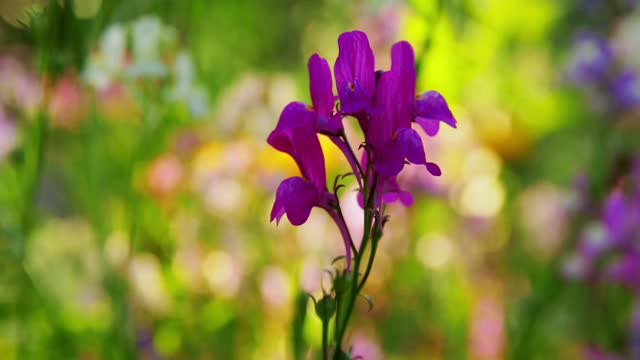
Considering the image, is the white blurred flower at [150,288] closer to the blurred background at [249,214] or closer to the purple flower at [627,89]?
the blurred background at [249,214]

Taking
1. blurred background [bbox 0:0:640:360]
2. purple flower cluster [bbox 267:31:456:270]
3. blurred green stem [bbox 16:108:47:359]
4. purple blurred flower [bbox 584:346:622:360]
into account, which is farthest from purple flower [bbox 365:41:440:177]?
purple blurred flower [bbox 584:346:622:360]

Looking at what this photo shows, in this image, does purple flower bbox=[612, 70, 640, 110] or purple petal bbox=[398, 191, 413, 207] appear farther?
purple flower bbox=[612, 70, 640, 110]

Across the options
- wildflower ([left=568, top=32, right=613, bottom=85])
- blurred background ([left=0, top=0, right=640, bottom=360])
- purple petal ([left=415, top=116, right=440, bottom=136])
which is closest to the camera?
purple petal ([left=415, top=116, right=440, bottom=136])

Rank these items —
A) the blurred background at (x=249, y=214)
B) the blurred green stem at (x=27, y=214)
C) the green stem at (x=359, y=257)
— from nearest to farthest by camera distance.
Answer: the green stem at (x=359, y=257) < the blurred green stem at (x=27, y=214) < the blurred background at (x=249, y=214)

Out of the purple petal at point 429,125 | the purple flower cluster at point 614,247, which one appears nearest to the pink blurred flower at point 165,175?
the purple flower cluster at point 614,247

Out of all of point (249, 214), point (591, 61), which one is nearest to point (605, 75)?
point (591, 61)

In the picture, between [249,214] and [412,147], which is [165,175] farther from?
[412,147]

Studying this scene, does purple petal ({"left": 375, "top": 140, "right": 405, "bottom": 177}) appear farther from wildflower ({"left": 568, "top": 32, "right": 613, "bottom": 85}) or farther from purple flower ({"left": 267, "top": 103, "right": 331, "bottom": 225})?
wildflower ({"left": 568, "top": 32, "right": 613, "bottom": 85})
